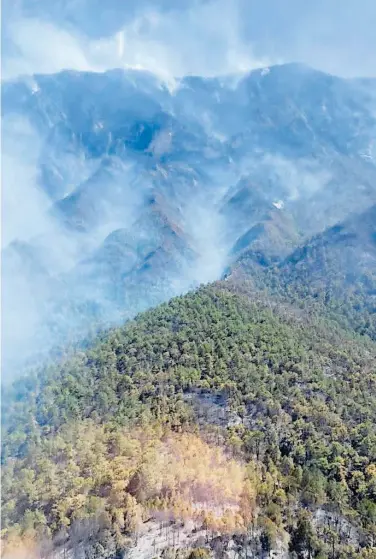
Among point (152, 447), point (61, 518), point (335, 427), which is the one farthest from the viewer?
point (335, 427)

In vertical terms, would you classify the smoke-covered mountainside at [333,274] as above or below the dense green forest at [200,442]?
above

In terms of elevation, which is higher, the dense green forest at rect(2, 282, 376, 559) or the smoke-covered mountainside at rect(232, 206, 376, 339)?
the smoke-covered mountainside at rect(232, 206, 376, 339)

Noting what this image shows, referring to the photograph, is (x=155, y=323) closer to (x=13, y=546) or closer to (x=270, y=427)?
(x=270, y=427)

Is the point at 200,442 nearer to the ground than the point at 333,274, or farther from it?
nearer to the ground

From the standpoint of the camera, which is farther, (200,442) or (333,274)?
(333,274)

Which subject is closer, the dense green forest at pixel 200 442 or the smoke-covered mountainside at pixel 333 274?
the dense green forest at pixel 200 442

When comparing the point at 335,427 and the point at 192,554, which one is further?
the point at 335,427

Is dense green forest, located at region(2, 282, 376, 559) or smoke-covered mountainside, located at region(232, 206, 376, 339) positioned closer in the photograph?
dense green forest, located at region(2, 282, 376, 559)

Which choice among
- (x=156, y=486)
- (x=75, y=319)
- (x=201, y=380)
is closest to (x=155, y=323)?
(x=201, y=380)
